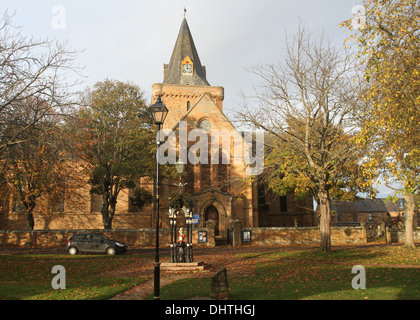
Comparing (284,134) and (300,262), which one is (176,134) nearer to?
(284,134)

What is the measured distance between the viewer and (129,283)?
11.9 meters

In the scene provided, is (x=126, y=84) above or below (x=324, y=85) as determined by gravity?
above

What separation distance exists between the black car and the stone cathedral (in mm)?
5374

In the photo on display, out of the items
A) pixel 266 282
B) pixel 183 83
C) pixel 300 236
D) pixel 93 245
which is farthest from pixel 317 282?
pixel 183 83

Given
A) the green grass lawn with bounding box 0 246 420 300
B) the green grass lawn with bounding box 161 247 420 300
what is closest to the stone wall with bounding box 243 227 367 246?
the green grass lawn with bounding box 0 246 420 300

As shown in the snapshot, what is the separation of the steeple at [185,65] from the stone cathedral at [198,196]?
141 millimetres

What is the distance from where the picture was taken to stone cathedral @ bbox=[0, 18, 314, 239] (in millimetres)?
34125

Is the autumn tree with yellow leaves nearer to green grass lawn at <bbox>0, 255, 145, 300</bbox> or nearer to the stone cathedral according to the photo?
green grass lawn at <bbox>0, 255, 145, 300</bbox>

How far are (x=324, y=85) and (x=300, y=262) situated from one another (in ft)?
31.1

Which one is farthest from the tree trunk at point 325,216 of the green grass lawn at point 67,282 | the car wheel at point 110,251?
the car wheel at point 110,251

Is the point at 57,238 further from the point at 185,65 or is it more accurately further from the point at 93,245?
the point at 185,65

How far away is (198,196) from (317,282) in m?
23.2

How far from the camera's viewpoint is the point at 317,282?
1136cm
